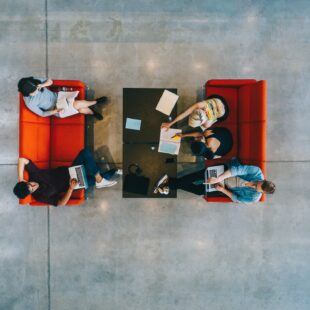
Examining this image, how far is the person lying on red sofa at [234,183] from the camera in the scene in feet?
9.99

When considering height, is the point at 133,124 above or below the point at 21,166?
above

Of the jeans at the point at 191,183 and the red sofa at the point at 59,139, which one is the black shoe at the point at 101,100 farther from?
the jeans at the point at 191,183

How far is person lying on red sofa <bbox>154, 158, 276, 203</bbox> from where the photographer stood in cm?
304

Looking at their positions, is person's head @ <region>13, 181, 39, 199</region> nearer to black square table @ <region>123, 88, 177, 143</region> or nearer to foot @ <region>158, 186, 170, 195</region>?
black square table @ <region>123, 88, 177, 143</region>

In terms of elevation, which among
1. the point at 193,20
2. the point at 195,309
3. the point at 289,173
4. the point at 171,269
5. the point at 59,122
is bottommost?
the point at 195,309

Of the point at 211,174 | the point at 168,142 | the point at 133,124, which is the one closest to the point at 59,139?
the point at 133,124

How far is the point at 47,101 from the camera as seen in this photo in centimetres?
327

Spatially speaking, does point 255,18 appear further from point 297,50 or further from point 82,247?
point 82,247

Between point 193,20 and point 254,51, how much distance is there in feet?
3.21

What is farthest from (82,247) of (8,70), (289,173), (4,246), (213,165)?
(289,173)

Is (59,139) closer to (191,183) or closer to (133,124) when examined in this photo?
(133,124)

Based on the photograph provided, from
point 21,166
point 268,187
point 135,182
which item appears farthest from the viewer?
point 135,182

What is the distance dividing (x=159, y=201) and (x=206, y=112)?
144cm

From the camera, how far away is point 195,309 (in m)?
3.87
